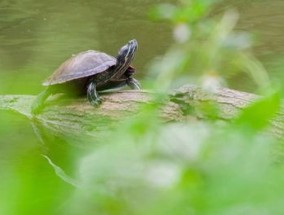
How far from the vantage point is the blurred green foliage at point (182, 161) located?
48cm

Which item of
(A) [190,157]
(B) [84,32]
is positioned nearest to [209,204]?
(A) [190,157]

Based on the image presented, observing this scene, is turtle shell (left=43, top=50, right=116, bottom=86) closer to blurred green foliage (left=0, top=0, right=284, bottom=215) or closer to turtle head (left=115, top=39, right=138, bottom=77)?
turtle head (left=115, top=39, right=138, bottom=77)

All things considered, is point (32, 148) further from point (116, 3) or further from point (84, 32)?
point (116, 3)

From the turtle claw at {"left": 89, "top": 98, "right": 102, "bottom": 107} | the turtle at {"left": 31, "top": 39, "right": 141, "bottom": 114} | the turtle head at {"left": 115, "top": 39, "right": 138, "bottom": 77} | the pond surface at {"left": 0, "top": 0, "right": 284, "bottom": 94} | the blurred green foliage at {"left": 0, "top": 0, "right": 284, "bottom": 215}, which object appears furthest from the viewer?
the pond surface at {"left": 0, "top": 0, "right": 284, "bottom": 94}

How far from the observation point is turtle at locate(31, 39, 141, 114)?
444 cm

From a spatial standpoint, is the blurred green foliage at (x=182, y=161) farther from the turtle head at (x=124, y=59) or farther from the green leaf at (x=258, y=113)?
the turtle head at (x=124, y=59)

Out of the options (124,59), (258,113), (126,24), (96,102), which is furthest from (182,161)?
(126,24)

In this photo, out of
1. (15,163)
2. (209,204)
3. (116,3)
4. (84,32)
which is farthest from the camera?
(116,3)

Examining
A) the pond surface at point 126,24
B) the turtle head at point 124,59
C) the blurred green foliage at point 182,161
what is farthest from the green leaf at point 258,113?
the pond surface at point 126,24

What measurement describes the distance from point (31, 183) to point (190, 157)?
0.37ft

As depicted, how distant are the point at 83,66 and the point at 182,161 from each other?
4.09 metres

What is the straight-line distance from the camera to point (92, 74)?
4508 millimetres

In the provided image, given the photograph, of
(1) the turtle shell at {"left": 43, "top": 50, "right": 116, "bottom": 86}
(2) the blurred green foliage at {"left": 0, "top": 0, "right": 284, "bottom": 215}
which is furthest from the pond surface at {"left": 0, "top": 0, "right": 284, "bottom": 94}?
(2) the blurred green foliage at {"left": 0, "top": 0, "right": 284, "bottom": 215}

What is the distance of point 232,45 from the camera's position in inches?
21.7
